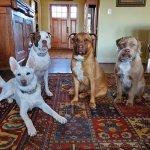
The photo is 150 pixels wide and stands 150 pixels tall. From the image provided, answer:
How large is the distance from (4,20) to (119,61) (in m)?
2.51

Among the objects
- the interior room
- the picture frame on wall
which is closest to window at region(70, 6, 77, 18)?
the picture frame on wall

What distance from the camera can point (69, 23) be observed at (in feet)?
33.6

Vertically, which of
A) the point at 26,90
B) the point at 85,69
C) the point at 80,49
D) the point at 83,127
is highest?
the point at 80,49

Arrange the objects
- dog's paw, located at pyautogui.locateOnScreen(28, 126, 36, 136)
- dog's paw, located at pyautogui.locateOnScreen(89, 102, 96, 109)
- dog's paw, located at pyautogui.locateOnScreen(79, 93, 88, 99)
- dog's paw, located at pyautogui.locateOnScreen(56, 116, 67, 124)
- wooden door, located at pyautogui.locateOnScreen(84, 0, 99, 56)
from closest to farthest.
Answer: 1. dog's paw, located at pyautogui.locateOnScreen(28, 126, 36, 136)
2. dog's paw, located at pyautogui.locateOnScreen(56, 116, 67, 124)
3. dog's paw, located at pyautogui.locateOnScreen(89, 102, 96, 109)
4. dog's paw, located at pyautogui.locateOnScreen(79, 93, 88, 99)
5. wooden door, located at pyautogui.locateOnScreen(84, 0, 99, 56)

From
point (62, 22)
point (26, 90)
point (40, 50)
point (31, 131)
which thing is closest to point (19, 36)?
point (40, 50)

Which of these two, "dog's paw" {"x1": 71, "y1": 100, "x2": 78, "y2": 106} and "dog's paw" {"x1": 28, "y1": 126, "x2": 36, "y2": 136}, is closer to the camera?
"dog's paw" {"x1": 28, "y1": 126, "x2": 36, "y2": 136}

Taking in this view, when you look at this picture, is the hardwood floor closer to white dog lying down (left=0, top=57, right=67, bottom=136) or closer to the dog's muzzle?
the dog's muzzle

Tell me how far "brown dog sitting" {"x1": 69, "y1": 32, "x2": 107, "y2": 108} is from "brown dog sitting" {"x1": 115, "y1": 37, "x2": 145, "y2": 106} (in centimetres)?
26

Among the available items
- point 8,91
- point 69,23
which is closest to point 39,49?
point 8,91

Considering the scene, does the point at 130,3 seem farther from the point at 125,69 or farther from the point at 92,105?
the point at 92,105

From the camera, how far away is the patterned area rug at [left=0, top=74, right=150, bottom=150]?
→ 143 centimetres

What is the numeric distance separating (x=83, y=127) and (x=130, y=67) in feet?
3.04

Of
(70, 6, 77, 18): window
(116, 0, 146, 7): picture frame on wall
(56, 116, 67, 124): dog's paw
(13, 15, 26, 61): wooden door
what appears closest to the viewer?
(56, 116, 67, 124): dog's paw

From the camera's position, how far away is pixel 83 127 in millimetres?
1710
